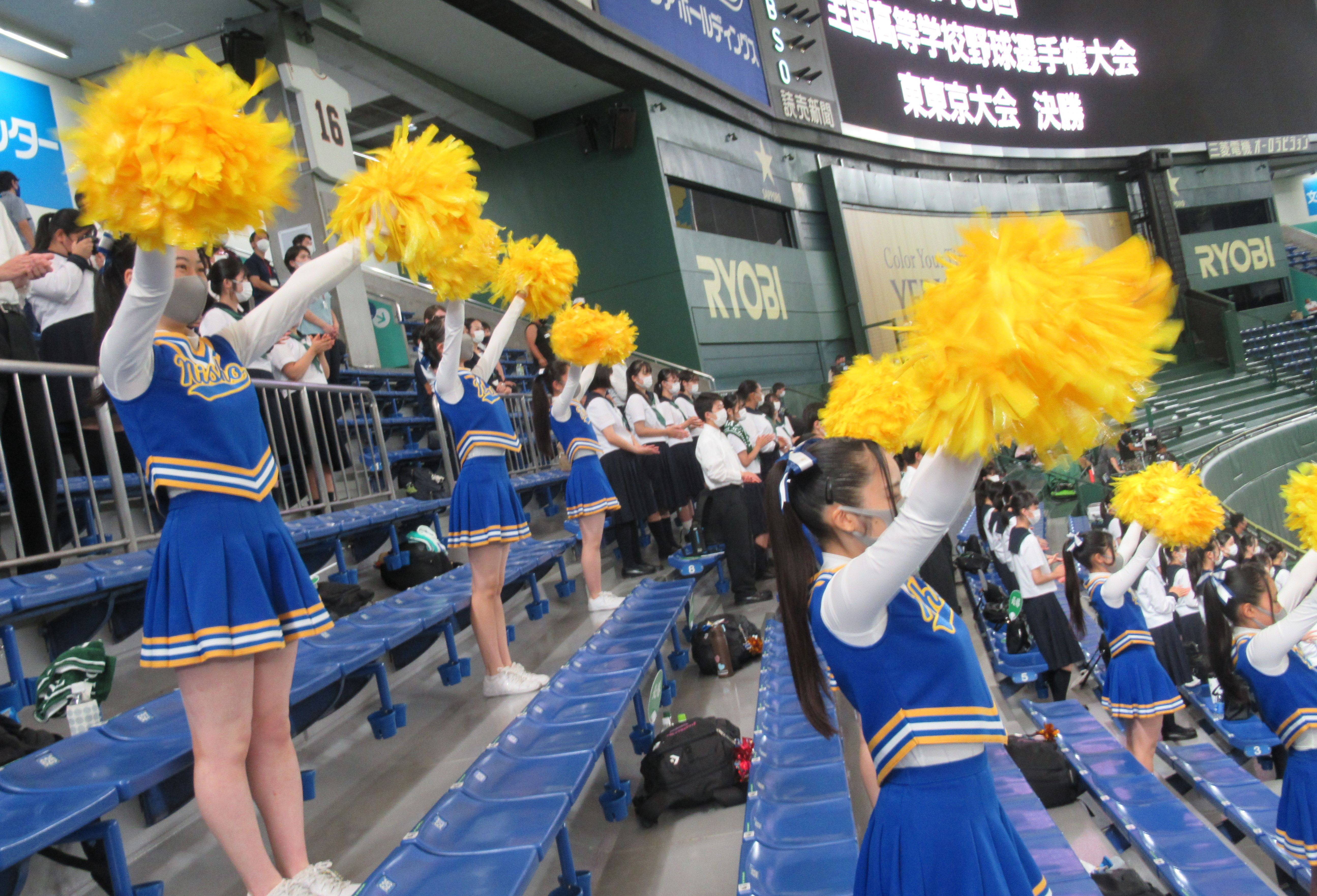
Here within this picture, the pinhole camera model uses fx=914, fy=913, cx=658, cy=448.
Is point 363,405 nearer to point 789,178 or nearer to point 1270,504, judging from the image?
point 789,178

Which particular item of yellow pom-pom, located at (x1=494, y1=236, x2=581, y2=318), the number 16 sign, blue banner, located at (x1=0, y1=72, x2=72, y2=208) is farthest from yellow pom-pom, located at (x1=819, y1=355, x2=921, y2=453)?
blue banner, located at (x1=0, y1=72, x2=72, y2=208)

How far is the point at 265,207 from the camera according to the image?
1552mm

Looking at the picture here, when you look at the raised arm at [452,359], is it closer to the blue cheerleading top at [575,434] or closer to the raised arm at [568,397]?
the raised arm at [568,397]

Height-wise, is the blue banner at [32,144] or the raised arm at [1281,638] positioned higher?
the blue banner at [32,144]

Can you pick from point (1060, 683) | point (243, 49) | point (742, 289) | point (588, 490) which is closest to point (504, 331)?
point (588, 490)

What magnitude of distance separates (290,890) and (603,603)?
327 cm

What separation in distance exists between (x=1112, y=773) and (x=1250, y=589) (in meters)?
1.06

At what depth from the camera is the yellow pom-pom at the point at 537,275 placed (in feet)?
11.3

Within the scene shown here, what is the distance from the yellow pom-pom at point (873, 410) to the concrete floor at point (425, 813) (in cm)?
96

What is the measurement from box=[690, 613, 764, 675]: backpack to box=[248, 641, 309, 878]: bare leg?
2872 millimetres

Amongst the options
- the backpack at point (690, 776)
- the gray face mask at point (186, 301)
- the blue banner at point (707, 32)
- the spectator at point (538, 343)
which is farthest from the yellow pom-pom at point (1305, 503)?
the blue banner at point (707, 32)

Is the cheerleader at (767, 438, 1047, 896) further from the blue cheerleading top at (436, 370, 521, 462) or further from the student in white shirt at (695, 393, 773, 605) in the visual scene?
the student in white shirt at (695, 393, 773, 605)

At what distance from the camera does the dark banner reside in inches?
682

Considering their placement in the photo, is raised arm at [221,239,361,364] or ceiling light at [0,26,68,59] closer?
raised arm at [221,239,361,364]
